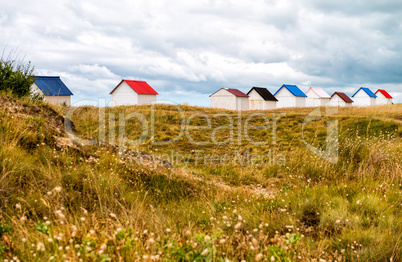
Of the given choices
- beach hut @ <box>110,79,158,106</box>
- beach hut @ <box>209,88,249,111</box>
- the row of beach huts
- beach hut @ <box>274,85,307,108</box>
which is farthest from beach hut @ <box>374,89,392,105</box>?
beach hut @ <box>110,79,158,106</box>

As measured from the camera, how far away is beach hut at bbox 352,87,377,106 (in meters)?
70.8

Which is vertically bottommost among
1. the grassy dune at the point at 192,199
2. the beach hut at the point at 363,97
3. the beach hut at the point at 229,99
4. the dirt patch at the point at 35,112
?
the grassy dune at the point at 192,199

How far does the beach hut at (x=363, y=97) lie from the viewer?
70.8 metres

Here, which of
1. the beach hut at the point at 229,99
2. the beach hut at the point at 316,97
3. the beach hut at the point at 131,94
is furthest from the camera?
the beach hut at the point at 316,97

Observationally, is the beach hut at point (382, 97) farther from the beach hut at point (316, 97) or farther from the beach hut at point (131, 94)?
the beach hut at point (131, 94)

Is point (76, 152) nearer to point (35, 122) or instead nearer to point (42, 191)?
point (35, 122)

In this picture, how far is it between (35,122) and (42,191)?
3.46 metres

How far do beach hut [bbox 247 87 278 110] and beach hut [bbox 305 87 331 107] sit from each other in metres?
11.0

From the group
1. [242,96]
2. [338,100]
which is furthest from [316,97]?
[242,96]

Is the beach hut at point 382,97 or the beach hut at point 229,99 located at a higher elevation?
the beach hut at point 382,97

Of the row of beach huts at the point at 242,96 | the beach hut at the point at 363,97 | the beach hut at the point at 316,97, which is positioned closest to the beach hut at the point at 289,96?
the row of beach huts at the point at 242,96

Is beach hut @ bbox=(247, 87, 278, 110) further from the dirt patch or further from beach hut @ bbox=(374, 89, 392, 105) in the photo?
the dirt patch

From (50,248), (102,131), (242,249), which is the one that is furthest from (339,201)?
(102,131)

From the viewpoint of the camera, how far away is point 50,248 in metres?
3.93
